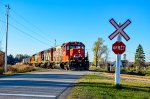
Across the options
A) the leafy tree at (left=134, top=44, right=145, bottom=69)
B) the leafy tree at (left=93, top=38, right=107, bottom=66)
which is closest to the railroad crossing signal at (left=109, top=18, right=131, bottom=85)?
the leafy tree at (left=93, top=38, right=107, bottom=66)

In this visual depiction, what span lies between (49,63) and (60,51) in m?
9.19

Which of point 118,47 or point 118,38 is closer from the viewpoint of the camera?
point 118,47

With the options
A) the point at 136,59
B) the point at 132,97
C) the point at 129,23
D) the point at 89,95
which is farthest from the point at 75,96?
the point at 136,59

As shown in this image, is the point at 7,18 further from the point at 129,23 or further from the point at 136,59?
the point at 136,59

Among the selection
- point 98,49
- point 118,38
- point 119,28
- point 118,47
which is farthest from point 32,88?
point 98,49

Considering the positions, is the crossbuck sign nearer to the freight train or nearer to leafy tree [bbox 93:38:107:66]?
the freight train

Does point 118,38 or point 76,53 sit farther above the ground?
point 76,53

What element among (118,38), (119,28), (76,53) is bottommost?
(118,38)

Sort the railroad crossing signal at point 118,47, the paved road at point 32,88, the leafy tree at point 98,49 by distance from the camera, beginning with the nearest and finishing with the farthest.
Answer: the paved road at point 32,88, the railroad crossing signal at point 118,47, the leafy tree at point 98,49

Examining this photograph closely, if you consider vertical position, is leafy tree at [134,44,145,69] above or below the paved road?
above

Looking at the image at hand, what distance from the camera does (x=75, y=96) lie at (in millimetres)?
13539

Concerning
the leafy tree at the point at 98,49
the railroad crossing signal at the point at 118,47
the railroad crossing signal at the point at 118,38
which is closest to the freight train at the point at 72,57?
the railroad crossing signal at the point at 118,38

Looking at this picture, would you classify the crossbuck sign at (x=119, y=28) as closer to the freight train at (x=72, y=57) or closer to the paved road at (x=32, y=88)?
the paved road at (x=32, y=88)

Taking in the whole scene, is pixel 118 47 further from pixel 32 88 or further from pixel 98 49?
pixel 98 49
